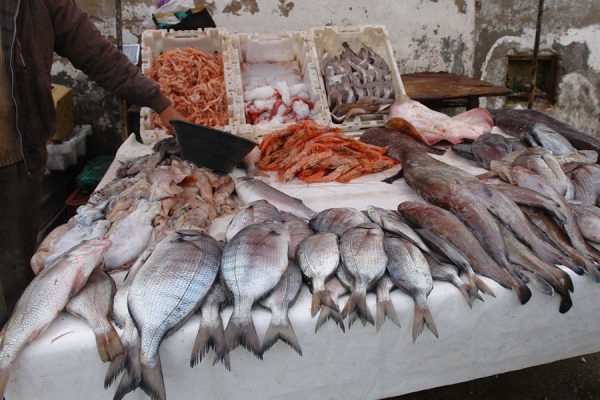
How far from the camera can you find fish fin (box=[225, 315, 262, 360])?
1.67 meters

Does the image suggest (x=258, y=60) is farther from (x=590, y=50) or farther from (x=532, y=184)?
(x=590, y=50)

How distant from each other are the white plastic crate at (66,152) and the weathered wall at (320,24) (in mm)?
404

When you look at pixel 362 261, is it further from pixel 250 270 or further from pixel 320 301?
pixel 250 270

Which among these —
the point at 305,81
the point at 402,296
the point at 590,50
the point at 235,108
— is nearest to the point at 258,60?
the point at 305,81

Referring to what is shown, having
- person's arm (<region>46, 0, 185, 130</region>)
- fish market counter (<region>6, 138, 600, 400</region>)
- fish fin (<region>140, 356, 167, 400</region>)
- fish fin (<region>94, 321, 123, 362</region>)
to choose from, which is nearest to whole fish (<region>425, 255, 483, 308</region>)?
fish market counter (<region>6, 138, 600, 400</region>)

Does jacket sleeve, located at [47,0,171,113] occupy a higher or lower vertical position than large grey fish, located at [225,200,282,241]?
higher

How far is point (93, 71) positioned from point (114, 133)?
2.98 m

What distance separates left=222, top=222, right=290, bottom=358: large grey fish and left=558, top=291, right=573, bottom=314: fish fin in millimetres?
1220

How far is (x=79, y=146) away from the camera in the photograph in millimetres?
5574

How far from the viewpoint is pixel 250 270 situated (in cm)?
184

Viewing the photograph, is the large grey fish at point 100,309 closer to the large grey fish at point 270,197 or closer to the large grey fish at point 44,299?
the large grey fish at point 44,299

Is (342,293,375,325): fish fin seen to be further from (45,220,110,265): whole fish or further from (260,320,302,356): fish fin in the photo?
(45,220,110,265): whole fish

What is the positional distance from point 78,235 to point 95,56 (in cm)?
141

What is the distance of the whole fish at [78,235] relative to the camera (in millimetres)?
2250
